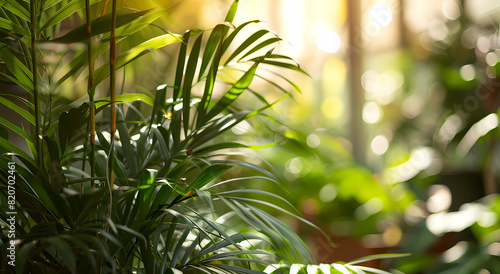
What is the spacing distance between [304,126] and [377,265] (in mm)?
860

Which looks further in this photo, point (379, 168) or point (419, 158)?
point (379, 168)

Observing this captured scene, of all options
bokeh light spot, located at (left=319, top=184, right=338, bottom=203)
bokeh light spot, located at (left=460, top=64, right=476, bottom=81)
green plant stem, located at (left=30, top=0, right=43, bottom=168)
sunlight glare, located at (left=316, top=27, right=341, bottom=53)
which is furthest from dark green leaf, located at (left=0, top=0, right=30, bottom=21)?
sunlight glare, located at (left=316, top=27, right=341, bottom=53)

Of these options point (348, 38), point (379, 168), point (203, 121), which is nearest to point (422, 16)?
point (348, 38)

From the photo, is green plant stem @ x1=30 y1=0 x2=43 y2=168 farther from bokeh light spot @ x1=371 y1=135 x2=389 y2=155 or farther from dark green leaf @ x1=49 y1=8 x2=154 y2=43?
bokeh light spot @ x1=371 y1=135 x2=389 y2=155

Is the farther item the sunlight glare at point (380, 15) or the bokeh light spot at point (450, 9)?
the sunlight glare at point (380, 15)

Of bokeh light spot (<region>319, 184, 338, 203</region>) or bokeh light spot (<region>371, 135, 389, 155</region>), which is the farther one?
bokeh light spot (<region>371, 135, 389, 155</region>)

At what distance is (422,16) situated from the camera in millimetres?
2496

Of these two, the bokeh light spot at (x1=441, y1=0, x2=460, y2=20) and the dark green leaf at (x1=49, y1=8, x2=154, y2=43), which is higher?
the bokeh light spot at (x1=441, y1=0, x2=460, y2=20)

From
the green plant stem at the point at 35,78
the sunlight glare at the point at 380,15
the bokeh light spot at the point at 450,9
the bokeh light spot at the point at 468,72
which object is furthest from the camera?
the sunlight glare at the point at 380,15

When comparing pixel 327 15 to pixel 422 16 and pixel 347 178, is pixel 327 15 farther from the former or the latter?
pixel 347 178

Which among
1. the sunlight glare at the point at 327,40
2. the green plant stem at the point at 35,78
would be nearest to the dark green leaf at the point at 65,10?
the green plant stem at the point at 35,78

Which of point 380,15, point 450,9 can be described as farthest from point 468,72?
point 380,15

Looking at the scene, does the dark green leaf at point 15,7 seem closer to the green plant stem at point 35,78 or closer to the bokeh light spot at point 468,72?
the green plant stem at point 35,78

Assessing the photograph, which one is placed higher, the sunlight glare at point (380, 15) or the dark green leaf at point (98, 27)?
the sunlight glare at point (380, 15)
